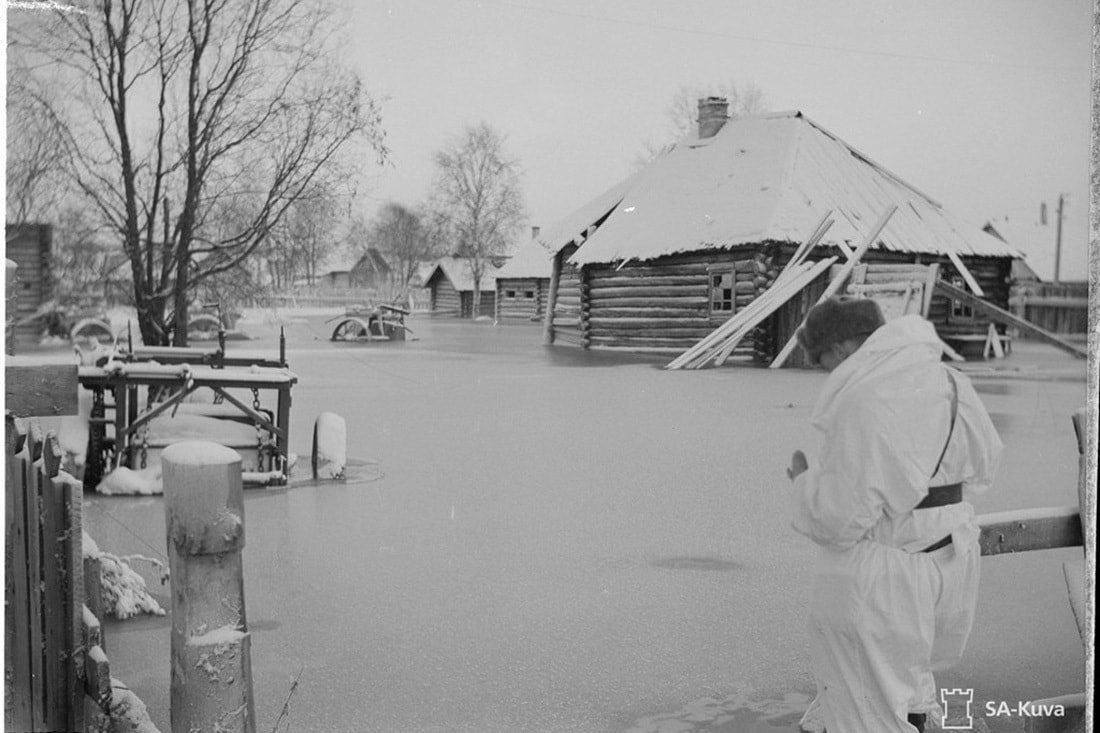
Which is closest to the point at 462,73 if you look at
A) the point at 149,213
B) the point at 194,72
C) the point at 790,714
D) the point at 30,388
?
the point at 194,72

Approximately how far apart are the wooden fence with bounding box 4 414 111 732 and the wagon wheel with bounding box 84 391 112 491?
1.02 meters

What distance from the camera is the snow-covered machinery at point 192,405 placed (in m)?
2.36

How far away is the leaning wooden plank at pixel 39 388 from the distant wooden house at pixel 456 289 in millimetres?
825

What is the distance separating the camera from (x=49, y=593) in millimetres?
1713

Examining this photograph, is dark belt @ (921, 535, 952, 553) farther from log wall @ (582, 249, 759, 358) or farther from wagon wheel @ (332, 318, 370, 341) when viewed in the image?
wagon wheel @ (332, 318, 370, 341)

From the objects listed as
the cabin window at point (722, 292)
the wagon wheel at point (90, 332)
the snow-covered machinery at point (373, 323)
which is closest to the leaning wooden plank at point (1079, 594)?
the cabin window at point (722, 292)

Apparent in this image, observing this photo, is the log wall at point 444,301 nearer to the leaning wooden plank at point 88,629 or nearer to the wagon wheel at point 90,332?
the wagon wheel at point 90,332

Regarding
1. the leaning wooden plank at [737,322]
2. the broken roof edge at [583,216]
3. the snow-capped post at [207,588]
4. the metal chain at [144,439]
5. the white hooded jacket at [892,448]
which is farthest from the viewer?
the metal chain at [144,439]

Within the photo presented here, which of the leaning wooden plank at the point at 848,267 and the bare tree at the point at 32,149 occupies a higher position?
the bare tree at the point at 32,149

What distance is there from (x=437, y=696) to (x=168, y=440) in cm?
107

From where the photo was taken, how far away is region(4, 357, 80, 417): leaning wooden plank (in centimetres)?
191

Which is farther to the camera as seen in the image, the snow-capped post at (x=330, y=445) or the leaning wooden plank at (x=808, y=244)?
the snow-capped post at (x=330, y=445)

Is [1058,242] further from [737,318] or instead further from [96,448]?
[96,448]

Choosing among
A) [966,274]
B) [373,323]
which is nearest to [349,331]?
[373,323]
